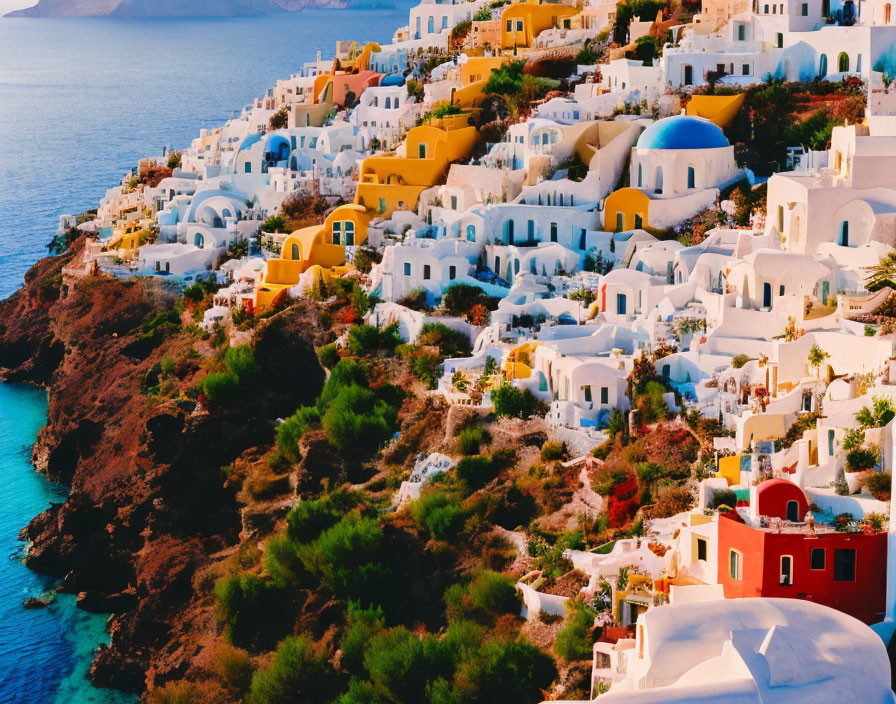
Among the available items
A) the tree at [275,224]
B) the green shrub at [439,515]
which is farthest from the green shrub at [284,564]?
the tree at [275,224]

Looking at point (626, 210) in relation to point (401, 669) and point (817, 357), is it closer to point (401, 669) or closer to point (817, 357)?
point (817, 357)

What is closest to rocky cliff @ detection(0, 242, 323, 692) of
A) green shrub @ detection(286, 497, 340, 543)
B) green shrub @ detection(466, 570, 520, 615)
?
green shrub @ detection(286, 497, 340, 543)

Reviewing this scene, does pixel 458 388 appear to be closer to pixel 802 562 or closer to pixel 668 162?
pixel 668 162

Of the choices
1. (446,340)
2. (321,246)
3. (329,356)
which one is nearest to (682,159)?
(446,340)

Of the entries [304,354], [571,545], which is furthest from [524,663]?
[304,354]

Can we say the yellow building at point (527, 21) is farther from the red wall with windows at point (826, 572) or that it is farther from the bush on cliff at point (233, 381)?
the red wall with windows at point (826, 572)

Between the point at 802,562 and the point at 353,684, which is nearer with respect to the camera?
the point at 802,562

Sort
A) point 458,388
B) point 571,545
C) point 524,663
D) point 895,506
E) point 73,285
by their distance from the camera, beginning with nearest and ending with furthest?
point 895,506 < point 524,663 < point 571,545 < point 458,388 < point 73,285
